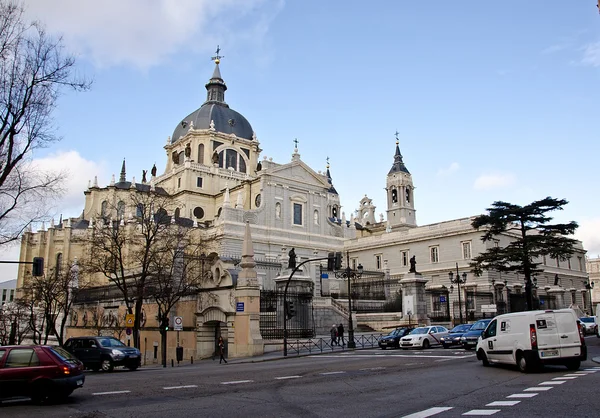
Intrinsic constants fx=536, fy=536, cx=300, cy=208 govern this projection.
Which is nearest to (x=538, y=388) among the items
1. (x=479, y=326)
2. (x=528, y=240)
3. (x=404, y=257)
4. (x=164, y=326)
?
(x=479, y=326)

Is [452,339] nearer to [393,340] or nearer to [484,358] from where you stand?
[393,340]

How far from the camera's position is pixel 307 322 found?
103 feet

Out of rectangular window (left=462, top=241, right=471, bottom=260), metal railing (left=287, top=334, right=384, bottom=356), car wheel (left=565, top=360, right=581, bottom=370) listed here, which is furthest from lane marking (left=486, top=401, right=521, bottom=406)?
rectangular window (left=462, top=241, right=471, bottom=260)

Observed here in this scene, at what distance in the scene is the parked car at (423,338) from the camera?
26312mm

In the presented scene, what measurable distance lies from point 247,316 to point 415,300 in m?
13.8

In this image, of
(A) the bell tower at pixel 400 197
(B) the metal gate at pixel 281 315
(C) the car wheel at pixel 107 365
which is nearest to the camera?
(C) the car wheel at pixel 107 365

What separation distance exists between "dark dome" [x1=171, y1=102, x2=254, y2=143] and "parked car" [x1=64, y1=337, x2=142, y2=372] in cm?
5843

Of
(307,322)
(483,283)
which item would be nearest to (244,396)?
(307,322)

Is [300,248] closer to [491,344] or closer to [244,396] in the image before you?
[491,344]

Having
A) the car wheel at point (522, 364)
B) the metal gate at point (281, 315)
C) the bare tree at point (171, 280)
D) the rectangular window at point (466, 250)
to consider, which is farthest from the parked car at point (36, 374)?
the rectangular window at point (466, 250)

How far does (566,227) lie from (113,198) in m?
55.0

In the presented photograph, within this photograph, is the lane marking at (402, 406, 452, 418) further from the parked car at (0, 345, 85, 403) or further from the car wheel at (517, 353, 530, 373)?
the parked car at (0, 345, 85, 403)

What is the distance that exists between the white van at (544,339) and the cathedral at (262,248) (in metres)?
14.0

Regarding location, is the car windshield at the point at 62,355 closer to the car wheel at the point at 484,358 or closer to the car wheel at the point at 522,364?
the car wheel at the point at 522,364
